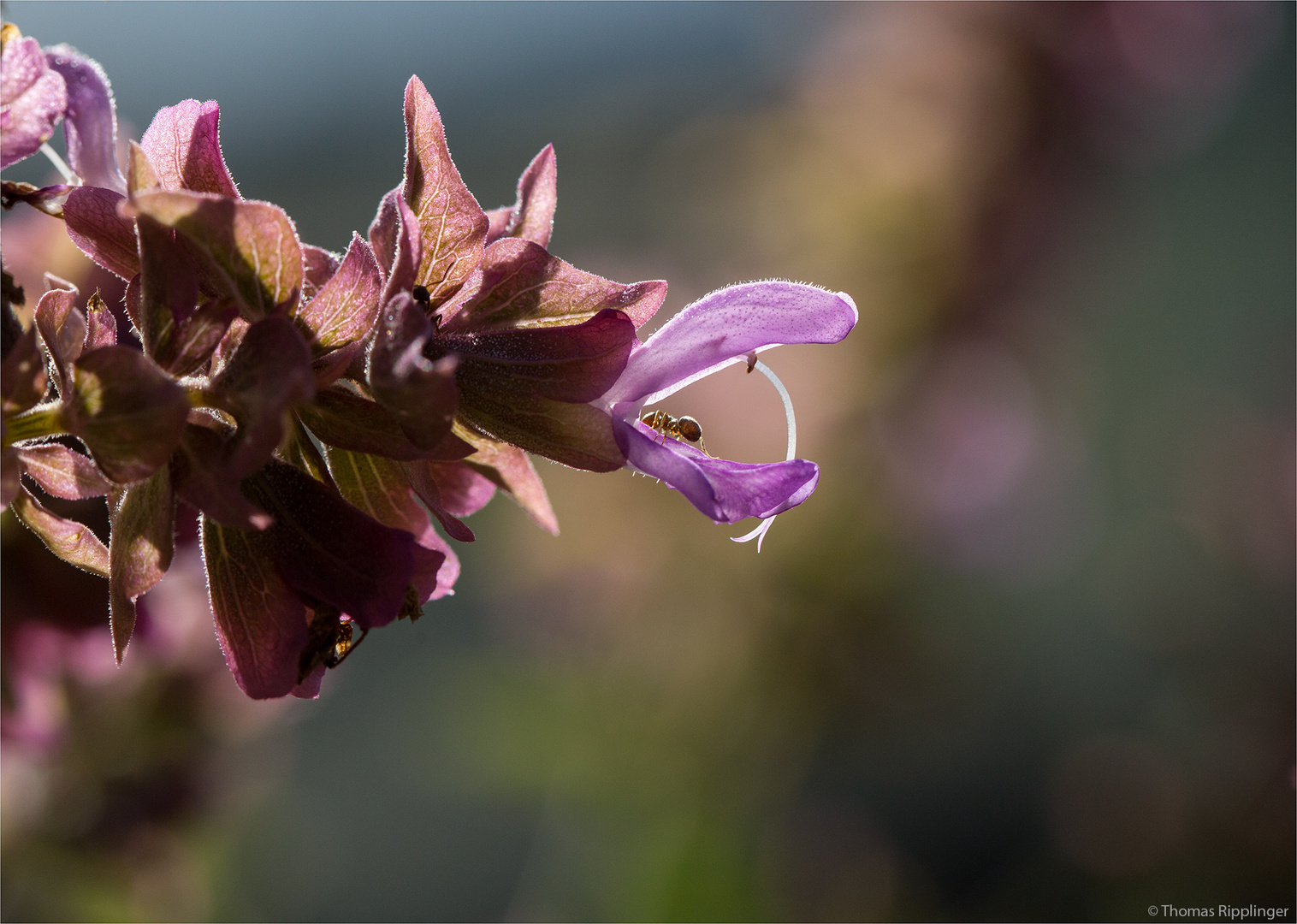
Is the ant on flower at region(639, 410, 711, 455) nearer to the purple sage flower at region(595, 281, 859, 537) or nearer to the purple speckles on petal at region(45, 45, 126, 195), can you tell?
the purple sage flower at region(595, 281, 859, 537)

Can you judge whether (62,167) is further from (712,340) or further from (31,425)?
(712,340)

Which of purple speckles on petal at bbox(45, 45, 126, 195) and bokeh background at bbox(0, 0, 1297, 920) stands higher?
purple speckles on petal at bbox(45, 45, 126, 195)

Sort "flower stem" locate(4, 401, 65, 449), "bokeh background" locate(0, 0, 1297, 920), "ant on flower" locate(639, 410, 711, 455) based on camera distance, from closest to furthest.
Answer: "flower stem" locate(4, 401, 65, 449)
"ant on flower" locate(639, 410, 711, 455)
"bokeh background" locate(0, 0, 1297, 920)

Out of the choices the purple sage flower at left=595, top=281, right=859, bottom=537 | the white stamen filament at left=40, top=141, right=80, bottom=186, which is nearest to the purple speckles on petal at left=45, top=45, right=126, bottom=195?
the white stamen filament at left=40, top=141, right=80, bottom=186

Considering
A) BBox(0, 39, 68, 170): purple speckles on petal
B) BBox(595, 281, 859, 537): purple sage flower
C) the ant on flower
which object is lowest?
the ant on flower

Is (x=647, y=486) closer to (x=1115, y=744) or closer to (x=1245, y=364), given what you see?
(x=1115, y=744)

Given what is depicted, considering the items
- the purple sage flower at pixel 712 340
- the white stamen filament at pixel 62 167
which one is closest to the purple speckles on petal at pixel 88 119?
the white stamen filament at pixel 62 167

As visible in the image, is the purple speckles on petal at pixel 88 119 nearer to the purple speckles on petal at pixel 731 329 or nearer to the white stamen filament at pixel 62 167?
the white stamen filament at pixel 62 167
